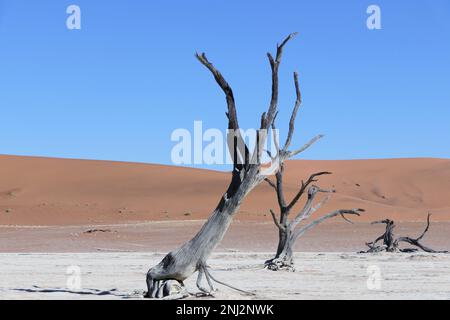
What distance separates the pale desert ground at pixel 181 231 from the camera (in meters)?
12.8

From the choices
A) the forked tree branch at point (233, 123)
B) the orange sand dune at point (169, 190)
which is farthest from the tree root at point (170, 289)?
Result: the orange sand dune at point (169, 190)

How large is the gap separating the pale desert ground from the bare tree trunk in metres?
0.50

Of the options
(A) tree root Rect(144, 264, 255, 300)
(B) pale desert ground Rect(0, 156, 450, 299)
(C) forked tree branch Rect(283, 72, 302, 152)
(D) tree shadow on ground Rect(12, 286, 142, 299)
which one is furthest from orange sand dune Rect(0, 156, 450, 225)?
(A) tree root Rect(144, 264, 255, 300)

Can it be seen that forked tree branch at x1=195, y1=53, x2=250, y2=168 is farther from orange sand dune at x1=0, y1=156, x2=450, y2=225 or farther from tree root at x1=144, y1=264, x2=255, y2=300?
orange sand dune at x1=0, y1=156, x2=450, y2=225

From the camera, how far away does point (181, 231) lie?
3209 cm

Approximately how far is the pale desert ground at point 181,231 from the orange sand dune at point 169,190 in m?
0.10

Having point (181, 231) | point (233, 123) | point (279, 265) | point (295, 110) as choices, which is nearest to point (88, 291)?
point (233, 123)

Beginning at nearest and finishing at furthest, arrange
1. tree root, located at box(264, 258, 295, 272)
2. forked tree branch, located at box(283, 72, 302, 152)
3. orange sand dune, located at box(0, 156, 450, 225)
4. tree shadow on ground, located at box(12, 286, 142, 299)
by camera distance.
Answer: tree shadow on ground, located at box(12, 286, 142, 299) < forked tree branch, located at box(283, 72, 302, 152) < tree root, located at box(264, 258, 295, 272) < orange sand dune, located at box(0, 156, 450, 225)

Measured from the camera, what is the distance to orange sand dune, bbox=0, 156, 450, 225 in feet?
152

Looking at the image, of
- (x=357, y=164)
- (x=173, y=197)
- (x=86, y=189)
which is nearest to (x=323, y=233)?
(x=173, y=197)
